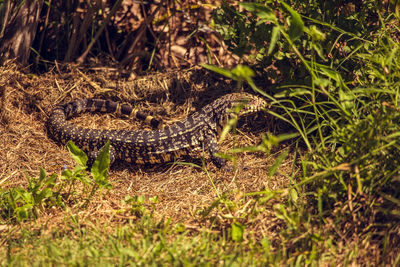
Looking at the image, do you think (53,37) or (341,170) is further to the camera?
(53,37)

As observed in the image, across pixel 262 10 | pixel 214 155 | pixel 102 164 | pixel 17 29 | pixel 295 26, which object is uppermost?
pixel 262 10

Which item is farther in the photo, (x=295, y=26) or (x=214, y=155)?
(x=214, y=155)

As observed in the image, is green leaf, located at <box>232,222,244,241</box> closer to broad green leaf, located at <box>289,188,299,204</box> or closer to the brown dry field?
the brown dry field

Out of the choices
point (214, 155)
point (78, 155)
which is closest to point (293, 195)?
point (214, 155)

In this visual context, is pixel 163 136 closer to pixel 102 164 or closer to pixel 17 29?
pixel 102 164

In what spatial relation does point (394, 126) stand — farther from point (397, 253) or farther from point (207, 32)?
point (207, 32)

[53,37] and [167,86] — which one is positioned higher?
[53,37]

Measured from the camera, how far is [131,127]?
5809 millimetres

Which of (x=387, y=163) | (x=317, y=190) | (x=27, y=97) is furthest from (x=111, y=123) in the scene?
(x=387, y=163)

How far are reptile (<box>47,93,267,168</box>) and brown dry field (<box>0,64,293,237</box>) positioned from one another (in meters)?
0.17

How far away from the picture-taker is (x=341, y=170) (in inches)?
138

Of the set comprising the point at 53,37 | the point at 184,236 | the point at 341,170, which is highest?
the point at 53,37

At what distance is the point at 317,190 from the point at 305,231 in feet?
1.39

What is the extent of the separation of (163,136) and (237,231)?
2.19 m
